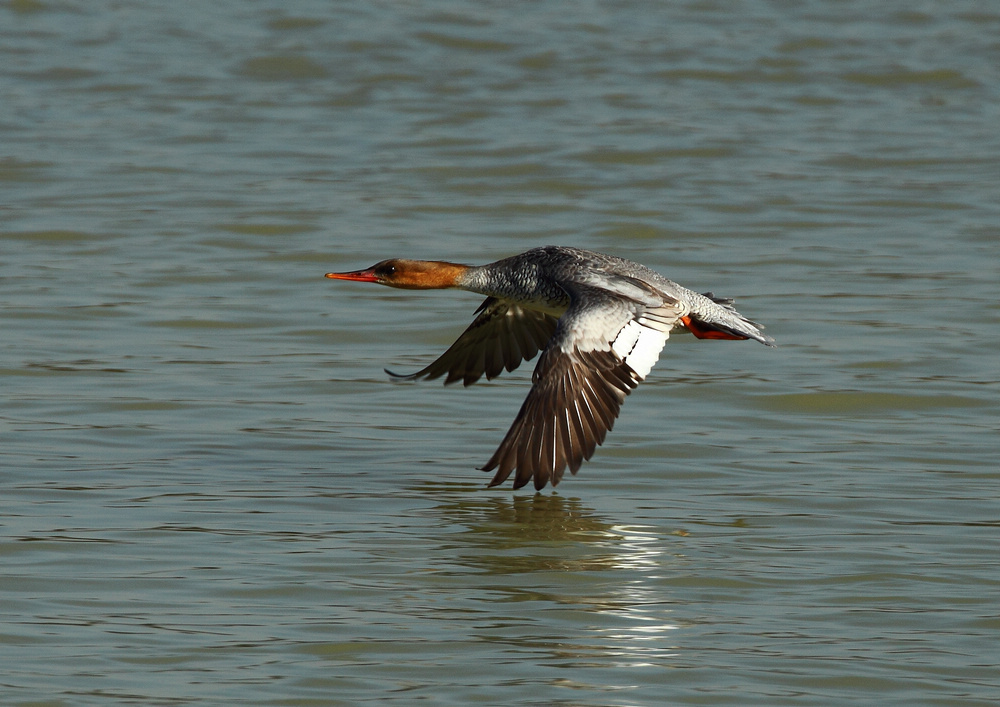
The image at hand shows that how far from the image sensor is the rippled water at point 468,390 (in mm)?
6047

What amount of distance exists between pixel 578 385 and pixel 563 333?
0.32 m

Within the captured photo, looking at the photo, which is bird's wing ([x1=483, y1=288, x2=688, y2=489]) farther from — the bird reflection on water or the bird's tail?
the bird's tail

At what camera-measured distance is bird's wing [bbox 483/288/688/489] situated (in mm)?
7383

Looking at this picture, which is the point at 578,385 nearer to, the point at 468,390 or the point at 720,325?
the point at 720,325

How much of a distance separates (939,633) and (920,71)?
1616cm

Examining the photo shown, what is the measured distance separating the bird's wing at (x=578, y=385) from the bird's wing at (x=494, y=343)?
1.50 m

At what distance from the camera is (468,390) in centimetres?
1022

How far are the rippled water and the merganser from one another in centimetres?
38

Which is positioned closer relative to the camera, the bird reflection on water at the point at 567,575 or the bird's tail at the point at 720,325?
the bird reflection on water at the point at 567,575

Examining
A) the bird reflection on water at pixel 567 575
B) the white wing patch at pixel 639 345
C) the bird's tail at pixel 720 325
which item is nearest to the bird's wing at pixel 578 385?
the white wing patch at pixel 639 345

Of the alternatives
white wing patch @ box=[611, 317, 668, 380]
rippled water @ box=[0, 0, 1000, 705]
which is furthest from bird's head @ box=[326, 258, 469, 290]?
white wing patch @ box=[611, 317, 668, 380]

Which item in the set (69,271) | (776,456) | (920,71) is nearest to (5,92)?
(69,271)

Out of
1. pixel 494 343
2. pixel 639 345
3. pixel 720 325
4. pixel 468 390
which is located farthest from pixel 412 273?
pixel 639 345

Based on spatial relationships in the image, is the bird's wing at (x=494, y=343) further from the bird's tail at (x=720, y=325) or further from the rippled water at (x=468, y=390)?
the bird's tail at (x=720, y=325)
